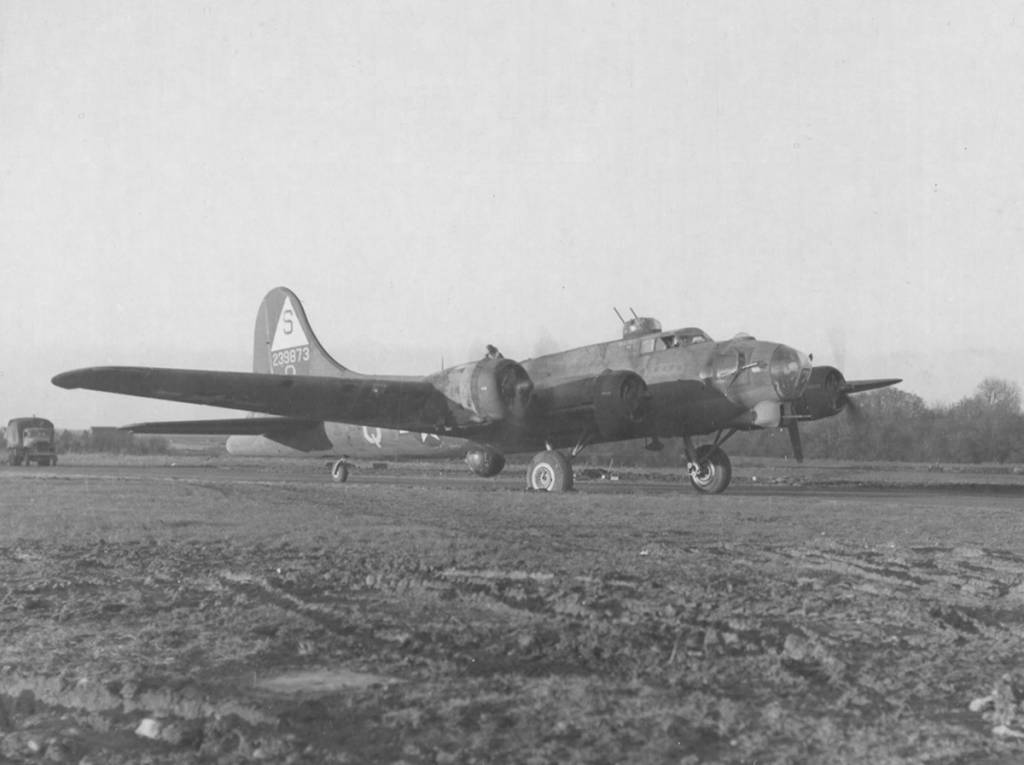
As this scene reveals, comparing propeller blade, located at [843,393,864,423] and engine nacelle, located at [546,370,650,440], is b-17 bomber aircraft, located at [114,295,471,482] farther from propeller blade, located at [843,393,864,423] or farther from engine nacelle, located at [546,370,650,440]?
propeller blade, located at [843,393,864,423]

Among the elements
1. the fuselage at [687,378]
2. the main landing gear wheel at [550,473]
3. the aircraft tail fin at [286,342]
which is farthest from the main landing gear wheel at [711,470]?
the aircraft tail fin at [286,342]

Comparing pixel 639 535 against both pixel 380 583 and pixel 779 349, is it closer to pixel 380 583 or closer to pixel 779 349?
pixel 380 583

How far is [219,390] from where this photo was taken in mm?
19594

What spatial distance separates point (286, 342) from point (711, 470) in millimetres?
15002

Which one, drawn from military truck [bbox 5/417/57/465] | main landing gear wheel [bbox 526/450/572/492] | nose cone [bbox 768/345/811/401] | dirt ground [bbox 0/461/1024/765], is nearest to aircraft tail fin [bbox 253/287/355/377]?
main landing gear wheel [bbox 526/450/572/492]

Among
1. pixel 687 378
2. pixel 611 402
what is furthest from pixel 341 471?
pixel 687 378

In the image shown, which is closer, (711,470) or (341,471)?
(711,470)

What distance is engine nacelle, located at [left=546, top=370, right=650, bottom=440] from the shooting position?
762 inches

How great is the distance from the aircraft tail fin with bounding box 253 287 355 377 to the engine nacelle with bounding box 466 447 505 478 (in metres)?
4.89

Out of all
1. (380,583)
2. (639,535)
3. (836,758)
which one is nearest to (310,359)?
A: (639,535)

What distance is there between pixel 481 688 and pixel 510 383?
53.9 feet

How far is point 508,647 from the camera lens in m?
5.16

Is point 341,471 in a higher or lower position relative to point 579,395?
lower

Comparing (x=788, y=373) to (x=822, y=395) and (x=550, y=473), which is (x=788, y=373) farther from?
(x=550, y=473)
